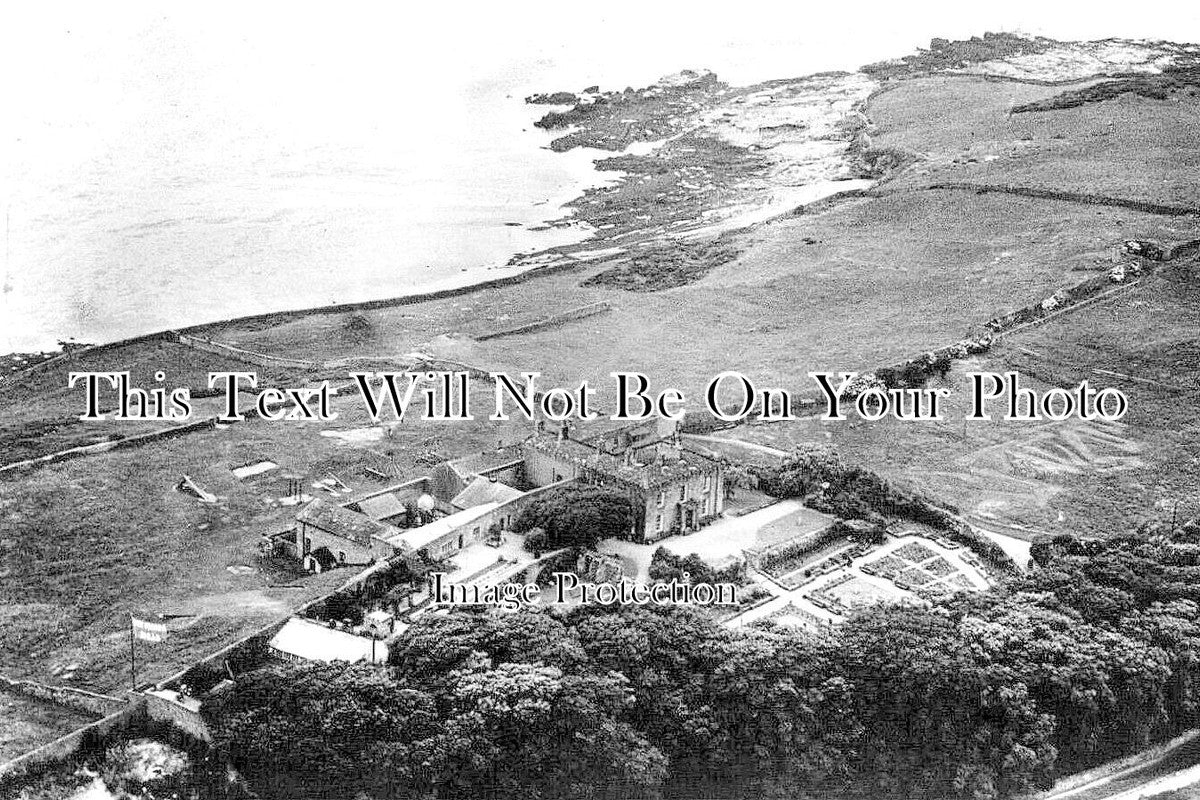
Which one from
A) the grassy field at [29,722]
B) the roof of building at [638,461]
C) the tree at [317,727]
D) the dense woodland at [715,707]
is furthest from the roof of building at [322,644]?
the roof of building at [638,461]

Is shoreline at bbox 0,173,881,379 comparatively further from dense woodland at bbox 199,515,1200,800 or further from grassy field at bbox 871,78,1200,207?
dense woodland at bbox 199,515,1200,800

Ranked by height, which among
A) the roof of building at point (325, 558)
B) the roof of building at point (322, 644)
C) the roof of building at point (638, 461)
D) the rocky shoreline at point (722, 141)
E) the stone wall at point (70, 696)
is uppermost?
the rocky shoreline at point (722, 141)

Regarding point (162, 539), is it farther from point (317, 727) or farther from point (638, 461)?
point (638, 461)

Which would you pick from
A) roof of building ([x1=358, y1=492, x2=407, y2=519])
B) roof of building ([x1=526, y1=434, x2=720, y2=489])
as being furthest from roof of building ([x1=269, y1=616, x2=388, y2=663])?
roof of building ([x1=526, y1=434, x2=720, y2=489])

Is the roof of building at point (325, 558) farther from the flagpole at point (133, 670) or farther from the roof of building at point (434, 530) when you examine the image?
the flagpole at point (133, 670)

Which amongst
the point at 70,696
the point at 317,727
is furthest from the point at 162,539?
the point at 317,727

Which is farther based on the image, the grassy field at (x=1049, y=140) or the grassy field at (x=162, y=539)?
the grassy field at (x=1049, y=140)
